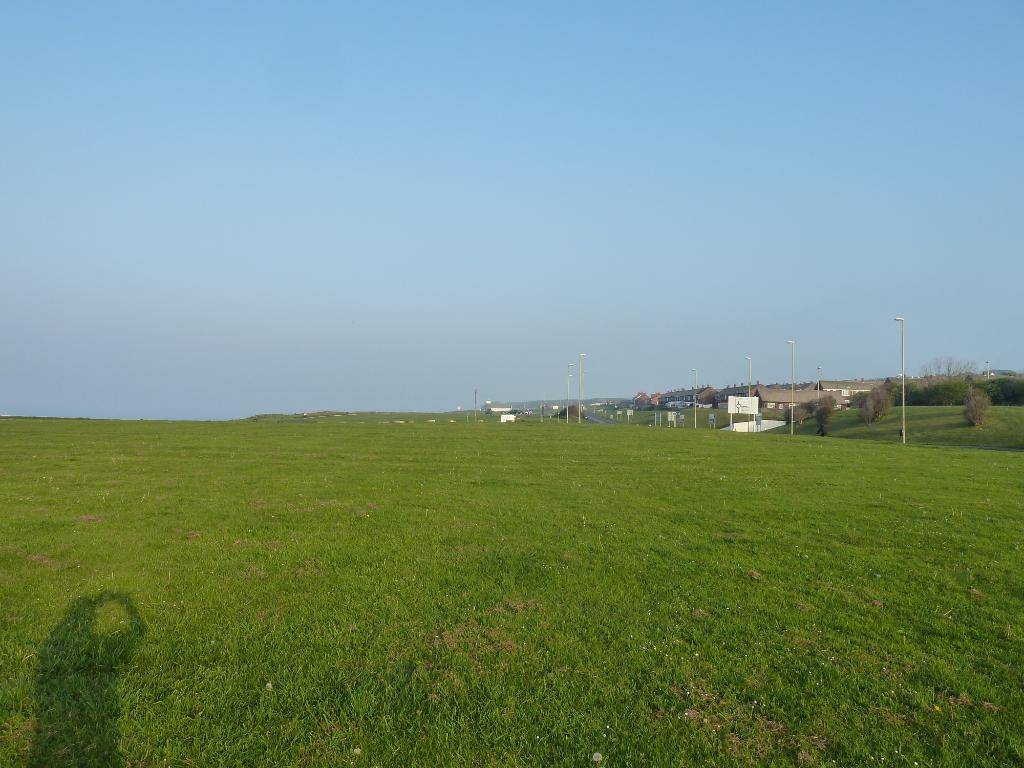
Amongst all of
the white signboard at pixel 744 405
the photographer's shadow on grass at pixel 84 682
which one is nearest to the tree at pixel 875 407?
the white signboard at pixel 744 405

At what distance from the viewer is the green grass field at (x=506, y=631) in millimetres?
6695

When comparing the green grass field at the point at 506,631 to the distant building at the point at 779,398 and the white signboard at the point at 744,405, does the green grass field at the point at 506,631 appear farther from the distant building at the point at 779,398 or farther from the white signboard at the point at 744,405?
the distant building at the point at 779,398

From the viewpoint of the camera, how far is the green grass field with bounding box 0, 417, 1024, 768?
22.0ft

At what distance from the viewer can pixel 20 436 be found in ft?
142

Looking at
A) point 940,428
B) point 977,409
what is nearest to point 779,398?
point 940,428

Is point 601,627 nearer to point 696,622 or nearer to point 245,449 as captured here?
point 696,622

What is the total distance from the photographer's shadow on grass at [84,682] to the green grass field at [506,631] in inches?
1.3

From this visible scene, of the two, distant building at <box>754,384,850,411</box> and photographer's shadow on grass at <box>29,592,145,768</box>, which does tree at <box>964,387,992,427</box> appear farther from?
photographer's shadow on grass at <box>29,592,145,768</box>

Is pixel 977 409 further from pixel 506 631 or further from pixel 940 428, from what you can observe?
pixel 506 631

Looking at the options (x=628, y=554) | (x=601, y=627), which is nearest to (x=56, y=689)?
(x=601, y=627)

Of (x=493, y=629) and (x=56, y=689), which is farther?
(x=493, y=629)

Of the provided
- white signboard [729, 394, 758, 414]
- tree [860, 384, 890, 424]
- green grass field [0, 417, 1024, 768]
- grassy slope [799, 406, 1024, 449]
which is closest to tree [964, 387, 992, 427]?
grassy slope [799, 406, 1024, 449]

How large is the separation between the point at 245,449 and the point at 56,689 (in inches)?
1216

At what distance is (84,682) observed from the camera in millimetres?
7680
